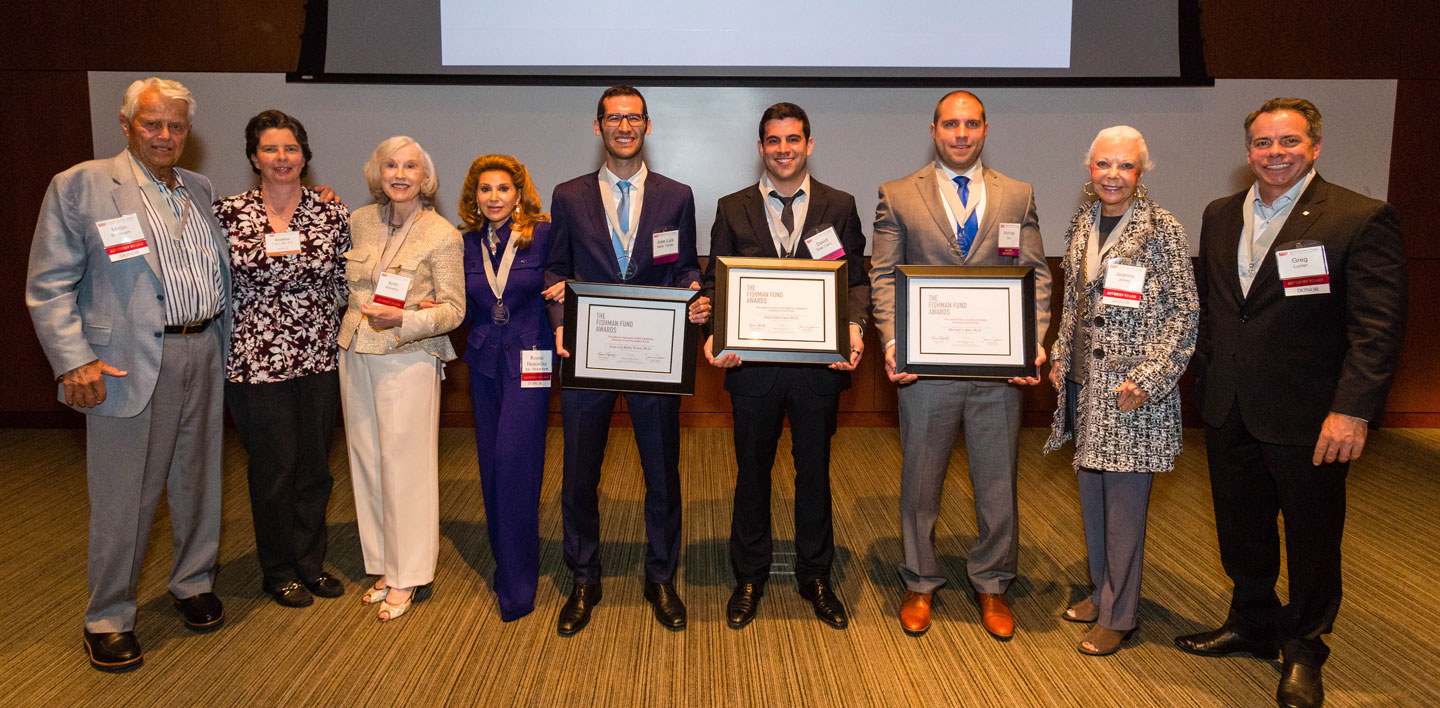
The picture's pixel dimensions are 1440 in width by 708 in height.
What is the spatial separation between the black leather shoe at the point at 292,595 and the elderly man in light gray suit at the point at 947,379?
2.29m

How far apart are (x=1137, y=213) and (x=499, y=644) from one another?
2627 millimetres

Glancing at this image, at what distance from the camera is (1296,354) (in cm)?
243

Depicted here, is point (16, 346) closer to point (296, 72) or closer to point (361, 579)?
point (296, 72)

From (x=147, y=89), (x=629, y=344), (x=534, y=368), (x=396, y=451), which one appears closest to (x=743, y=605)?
(x=629, y=344)

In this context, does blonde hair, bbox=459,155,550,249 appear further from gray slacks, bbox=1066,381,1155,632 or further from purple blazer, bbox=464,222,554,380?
gray slacks, bbox=1066,381,1155,632

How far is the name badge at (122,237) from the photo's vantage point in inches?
102

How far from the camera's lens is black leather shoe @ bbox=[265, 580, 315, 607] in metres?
3.12

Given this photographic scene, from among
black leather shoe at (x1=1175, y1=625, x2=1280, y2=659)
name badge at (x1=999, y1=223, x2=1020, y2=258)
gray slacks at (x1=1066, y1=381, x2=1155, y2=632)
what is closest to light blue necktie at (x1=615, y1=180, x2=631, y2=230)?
name badge at (x1=999, y1=223, x2=1020, y2=258)

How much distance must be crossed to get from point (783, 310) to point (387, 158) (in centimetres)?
151

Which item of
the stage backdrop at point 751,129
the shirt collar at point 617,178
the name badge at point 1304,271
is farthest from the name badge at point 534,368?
the stage backdrop at point 751,129

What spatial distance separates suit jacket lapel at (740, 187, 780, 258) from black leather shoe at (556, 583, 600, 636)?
143 cm

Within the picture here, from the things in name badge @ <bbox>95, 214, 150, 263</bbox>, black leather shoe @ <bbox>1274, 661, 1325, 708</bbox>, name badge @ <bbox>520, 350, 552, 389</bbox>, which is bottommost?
black leather shoe @ <bbox>1274, 661, 1325, 708</bbox>

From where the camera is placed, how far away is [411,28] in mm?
5359

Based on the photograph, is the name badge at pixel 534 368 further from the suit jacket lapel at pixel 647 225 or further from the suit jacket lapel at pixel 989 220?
the suit jacket lapel at pixel 989 220
